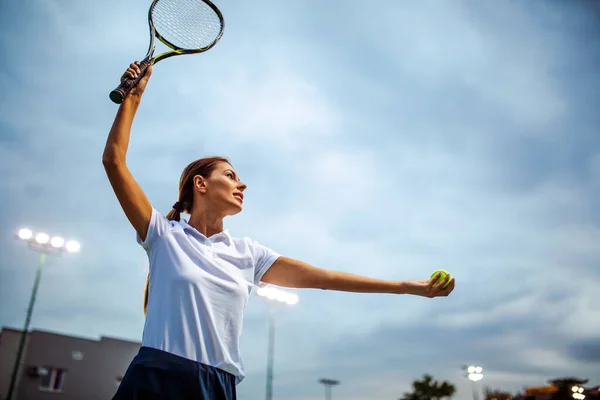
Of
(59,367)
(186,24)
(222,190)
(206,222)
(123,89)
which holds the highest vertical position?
(186,24)

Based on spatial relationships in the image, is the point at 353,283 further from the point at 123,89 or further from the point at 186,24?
the point at 186,24

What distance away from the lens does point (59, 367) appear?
33.5 m

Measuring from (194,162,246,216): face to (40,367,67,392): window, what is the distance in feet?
121

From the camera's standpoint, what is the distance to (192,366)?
218 centimetres

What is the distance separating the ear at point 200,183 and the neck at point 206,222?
133 millimetres

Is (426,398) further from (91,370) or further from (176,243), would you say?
(176,243)

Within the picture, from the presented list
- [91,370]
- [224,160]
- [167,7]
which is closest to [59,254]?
[91,370]

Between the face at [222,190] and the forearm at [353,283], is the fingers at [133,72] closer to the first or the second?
the face at [222,190]

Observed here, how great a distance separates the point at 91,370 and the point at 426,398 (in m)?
31.6

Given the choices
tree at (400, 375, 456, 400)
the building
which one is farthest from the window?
tree at (400, 375, 456, 400)

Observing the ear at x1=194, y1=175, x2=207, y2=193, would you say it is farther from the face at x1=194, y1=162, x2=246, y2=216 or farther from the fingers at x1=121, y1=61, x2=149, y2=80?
the fingers at x1=121, y1=61, x2=149, y2=80

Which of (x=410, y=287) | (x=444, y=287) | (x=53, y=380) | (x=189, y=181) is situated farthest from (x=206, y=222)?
(x=53, y=380)

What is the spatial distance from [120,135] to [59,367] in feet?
122

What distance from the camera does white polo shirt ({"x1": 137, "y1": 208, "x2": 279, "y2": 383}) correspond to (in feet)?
7.27
